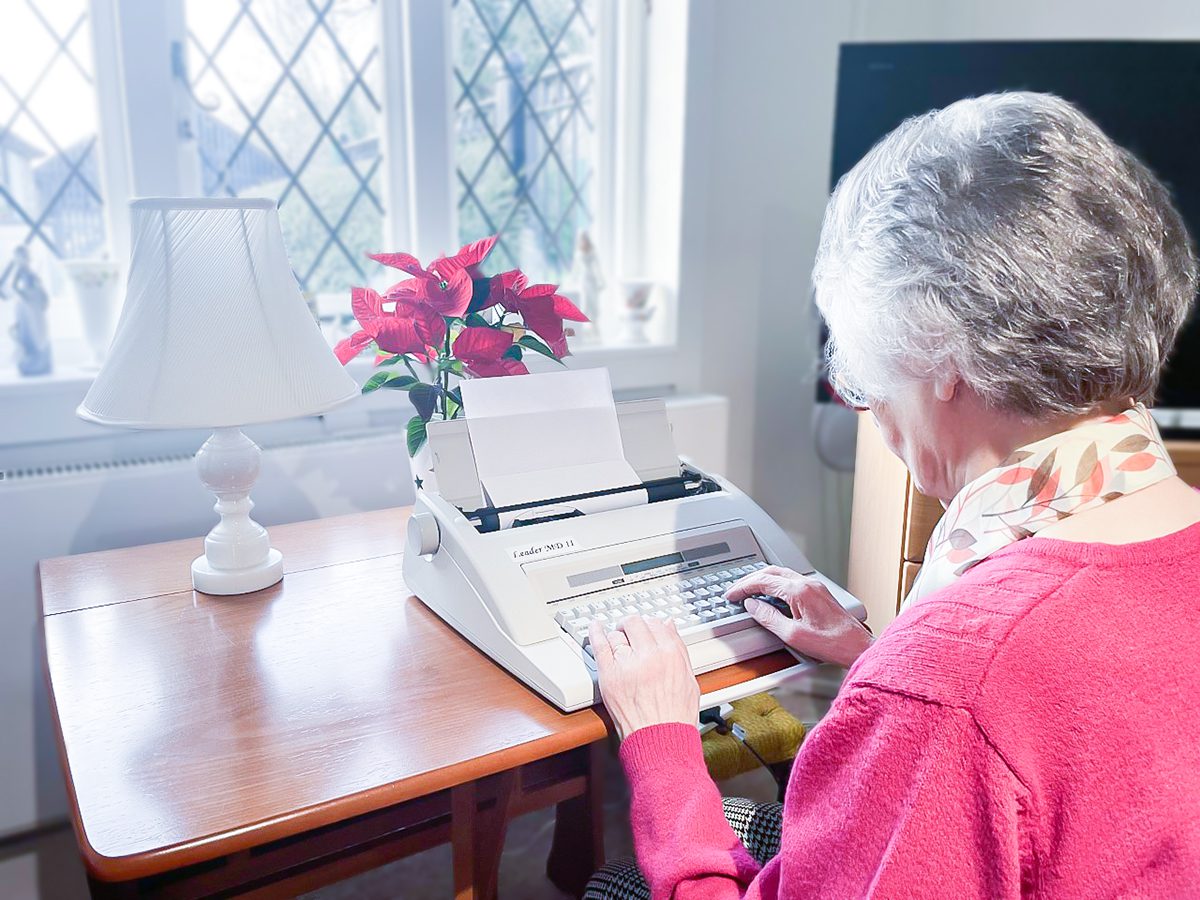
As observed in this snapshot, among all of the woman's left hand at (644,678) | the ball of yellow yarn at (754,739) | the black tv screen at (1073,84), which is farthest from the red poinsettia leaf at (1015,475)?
the black tv screen at (1073,84)

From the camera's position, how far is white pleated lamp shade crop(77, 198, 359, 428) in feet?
3.44

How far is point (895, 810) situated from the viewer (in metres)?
0.62

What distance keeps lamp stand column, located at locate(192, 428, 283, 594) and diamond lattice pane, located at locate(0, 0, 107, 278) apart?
0.75 metres

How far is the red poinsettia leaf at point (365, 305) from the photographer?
1255mm

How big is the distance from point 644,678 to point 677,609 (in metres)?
0.17

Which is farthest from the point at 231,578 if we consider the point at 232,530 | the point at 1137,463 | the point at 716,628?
the point at 1137,463

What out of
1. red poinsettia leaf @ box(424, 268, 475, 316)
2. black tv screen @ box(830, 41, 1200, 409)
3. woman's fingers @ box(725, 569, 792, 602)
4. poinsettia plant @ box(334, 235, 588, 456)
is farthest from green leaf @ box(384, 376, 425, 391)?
black tv screen @ box(830, 41, 1200, 409)

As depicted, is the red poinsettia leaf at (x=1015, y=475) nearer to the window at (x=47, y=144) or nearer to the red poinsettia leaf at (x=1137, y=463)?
the red poinsettia leaf at (x=1137, y=463)

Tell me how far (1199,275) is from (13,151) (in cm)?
178

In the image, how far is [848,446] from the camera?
7.02 ft

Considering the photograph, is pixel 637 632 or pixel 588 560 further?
pixel 588 560

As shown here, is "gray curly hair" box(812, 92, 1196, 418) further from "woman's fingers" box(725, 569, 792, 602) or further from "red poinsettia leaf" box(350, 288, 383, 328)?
"red poinsettia leaf" box(350, 288, 383, 328)

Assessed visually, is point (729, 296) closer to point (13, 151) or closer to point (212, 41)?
point (212, 41)

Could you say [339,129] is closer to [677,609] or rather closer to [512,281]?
[512,281]
